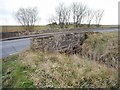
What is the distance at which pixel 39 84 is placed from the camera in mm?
9945

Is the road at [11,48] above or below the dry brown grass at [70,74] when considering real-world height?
above

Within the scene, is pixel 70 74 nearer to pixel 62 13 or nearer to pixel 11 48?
pixel 11 48

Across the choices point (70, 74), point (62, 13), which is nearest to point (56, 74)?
point (70, 74)

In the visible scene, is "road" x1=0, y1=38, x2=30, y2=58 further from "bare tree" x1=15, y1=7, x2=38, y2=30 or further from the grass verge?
"bare tree" x1=15, y1=7, x2=38, y2=30

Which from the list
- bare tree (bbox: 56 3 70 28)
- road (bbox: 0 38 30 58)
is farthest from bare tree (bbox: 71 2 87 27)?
road (bbox: 0 38 30 58)

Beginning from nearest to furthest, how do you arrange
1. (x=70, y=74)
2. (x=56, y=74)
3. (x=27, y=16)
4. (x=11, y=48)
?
(x=56, y=74) < (x=70, y=74) < (x=11, y=48) < (x=27, y=16)

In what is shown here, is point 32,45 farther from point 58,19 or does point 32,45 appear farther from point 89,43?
point 58,19

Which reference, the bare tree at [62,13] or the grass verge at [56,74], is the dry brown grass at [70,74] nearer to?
the grass verge at [56,74]

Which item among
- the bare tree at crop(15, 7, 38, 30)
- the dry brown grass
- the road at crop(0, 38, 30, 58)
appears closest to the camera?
the dry brown grass

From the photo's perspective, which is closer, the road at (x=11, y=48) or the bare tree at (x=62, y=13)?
the road at (x=11, y=48)

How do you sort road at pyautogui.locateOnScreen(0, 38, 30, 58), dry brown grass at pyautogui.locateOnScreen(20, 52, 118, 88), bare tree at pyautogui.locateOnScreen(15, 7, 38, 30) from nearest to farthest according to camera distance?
dry brown grass at pyautogui.locateOnScreen(20, 52, 118, 88) → road at pyautogui.locateOnScreen(0, 38, 30, 58) → bare tree at pyautogui.locateOnScreen(15, 7, 38, 30)

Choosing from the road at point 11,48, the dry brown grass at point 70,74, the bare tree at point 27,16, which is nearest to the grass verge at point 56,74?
the dry brown grass at point 70,74

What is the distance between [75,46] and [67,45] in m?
0.53

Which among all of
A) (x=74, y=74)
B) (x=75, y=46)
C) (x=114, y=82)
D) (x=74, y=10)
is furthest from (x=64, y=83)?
(x=74, y=10)
